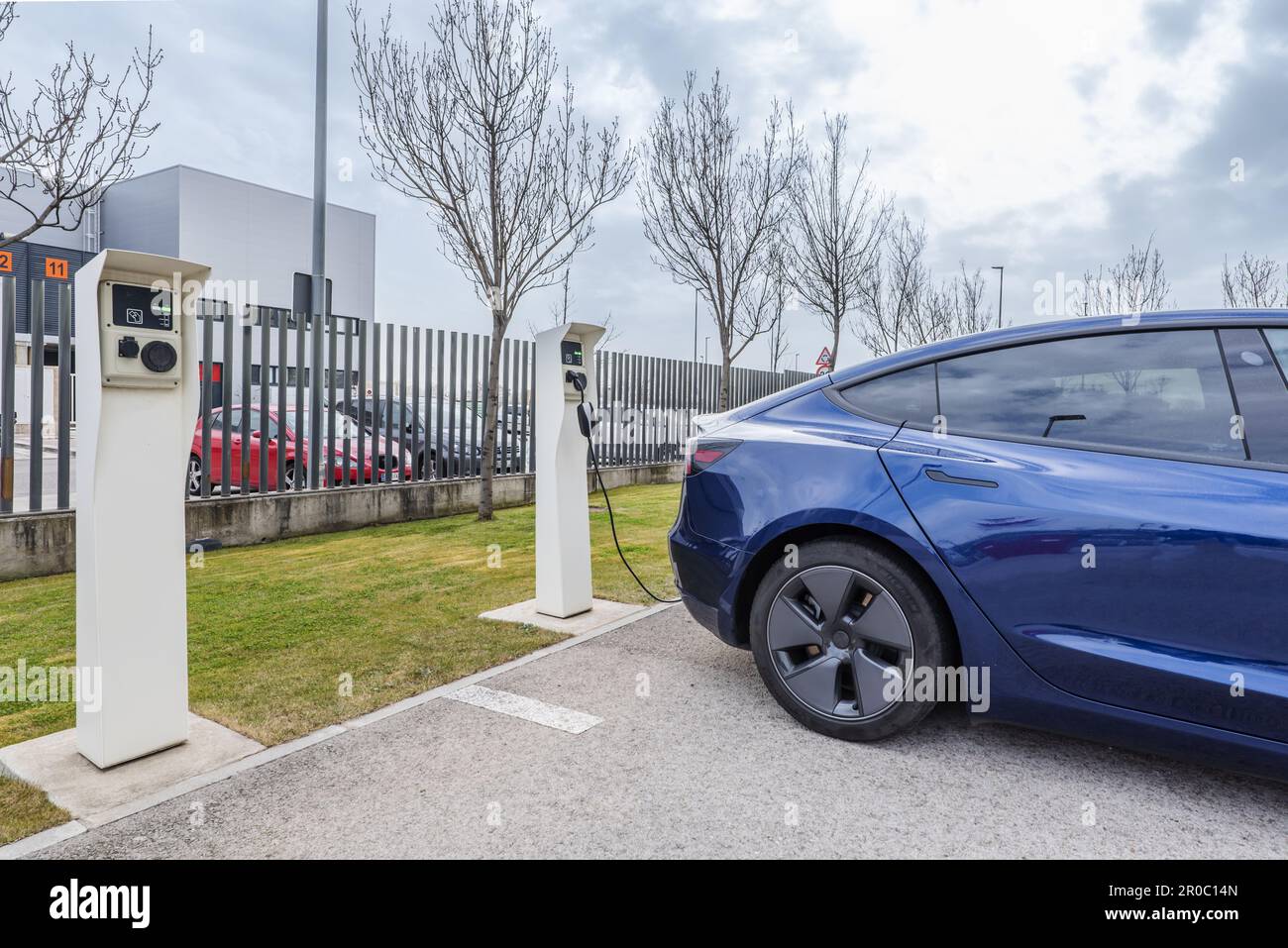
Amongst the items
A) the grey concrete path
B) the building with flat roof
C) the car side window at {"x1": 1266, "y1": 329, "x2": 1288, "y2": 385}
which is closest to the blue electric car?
the car side window at {"x1": 1266, "y1": 329, "x2": 1288, "y2": 385}

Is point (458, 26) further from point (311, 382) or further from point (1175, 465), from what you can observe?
point (1175, 465)

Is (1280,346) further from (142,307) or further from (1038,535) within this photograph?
(142,307)

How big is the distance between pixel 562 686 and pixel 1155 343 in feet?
8.77

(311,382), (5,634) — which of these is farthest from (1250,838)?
(311,382)

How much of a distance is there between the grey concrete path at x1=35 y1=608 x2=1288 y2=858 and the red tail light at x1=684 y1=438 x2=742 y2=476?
1.02 metres

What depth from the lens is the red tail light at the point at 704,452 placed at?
3262mm

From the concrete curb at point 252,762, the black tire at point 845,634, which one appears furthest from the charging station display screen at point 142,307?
the black tire at point 845,634

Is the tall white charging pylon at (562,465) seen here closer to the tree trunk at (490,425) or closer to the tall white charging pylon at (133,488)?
the tall white charging pylon at (133,488)

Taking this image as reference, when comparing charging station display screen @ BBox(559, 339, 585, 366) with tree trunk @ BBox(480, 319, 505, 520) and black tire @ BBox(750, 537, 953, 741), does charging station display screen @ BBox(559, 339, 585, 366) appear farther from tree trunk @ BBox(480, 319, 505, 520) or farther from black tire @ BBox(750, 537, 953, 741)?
tree trunk @ BBox(480, 319, 505, 520)

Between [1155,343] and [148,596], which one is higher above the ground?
[1155,343]

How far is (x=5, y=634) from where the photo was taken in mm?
4484

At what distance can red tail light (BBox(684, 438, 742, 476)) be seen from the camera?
3.26 m

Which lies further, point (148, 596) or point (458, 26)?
point (458, 26)
